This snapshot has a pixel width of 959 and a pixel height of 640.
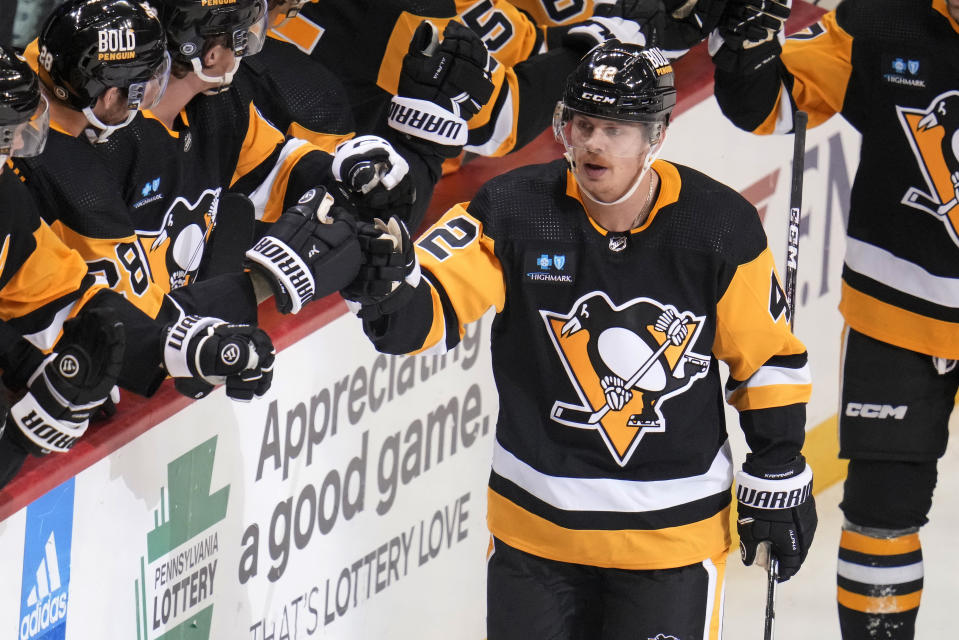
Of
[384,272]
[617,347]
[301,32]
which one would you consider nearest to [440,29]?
[301,32]

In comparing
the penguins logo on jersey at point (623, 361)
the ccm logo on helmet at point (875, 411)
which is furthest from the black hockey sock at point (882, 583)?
the penguins logo on jersey at point (623, 361)

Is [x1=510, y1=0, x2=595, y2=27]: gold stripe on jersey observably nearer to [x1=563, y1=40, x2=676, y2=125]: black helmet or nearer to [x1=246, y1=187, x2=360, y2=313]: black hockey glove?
[x1=563, y1=40, x2=676, y2=125]: black helmet

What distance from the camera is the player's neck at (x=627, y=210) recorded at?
353 cm

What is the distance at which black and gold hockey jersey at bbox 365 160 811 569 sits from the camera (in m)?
3.53

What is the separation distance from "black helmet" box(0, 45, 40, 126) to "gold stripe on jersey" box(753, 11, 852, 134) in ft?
6.26

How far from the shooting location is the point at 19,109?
3217 mm

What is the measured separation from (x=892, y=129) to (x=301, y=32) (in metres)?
1.43

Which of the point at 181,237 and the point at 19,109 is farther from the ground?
the point at 19,109

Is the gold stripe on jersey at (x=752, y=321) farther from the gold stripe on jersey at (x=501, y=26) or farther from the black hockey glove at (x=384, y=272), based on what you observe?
the gold stripe on jersey at (x=501, y=26)

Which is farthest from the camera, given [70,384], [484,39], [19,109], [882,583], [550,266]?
[484,39]

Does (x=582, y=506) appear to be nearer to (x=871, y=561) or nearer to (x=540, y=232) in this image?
(x=540, y=232)

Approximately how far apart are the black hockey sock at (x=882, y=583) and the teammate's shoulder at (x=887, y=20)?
1.18m

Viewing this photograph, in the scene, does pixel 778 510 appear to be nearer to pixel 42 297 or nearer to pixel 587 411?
pixel 587 411

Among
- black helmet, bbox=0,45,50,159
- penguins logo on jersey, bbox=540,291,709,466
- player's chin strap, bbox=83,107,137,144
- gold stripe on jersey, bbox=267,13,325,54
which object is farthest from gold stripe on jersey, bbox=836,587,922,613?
black helmet, bbox=0,45,50,159
